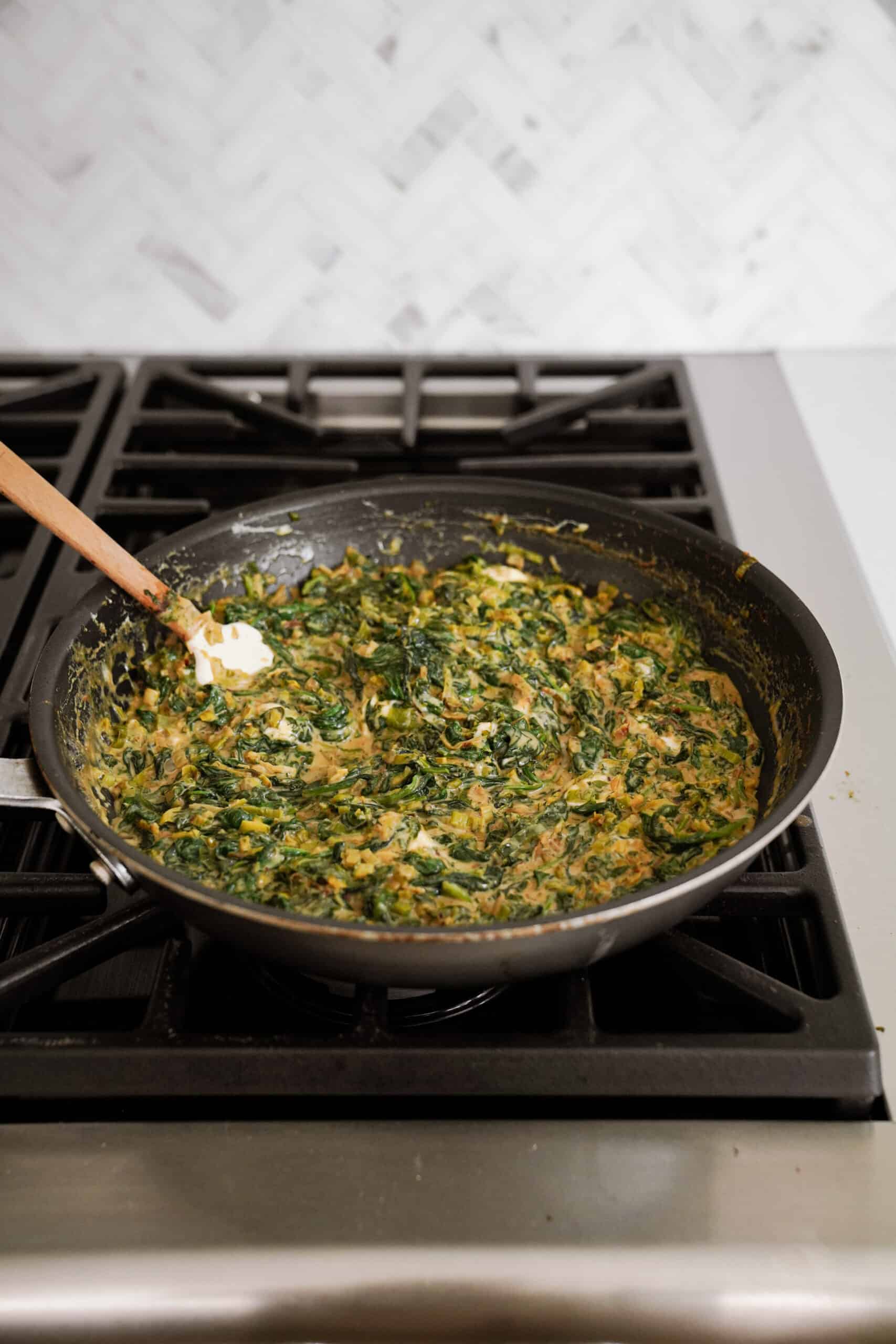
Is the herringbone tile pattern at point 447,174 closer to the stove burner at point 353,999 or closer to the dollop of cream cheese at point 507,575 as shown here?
the dollop of cream cheese at point 507,575

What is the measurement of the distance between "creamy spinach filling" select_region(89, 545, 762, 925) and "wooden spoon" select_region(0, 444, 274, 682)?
34 millimetres

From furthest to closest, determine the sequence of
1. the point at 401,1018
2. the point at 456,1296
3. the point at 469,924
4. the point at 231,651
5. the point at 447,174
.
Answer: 1. the point at 447,174
2. the point at 231,651
3. the point at 401,1018
4. the point at 469,924
5. the point at 456,1296

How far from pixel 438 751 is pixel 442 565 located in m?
0.49

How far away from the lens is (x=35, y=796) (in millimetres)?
1207

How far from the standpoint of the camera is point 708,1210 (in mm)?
975

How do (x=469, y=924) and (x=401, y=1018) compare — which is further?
(x=401, y=1018)

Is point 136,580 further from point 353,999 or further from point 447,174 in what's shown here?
point 447,174

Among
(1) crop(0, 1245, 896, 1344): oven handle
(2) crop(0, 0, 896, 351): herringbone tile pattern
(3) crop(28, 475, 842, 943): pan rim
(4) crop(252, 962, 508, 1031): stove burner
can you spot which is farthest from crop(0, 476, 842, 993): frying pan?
(2) crop(0, 0, 896, 351): herringbone tile pattern

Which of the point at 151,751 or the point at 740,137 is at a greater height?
the point at 740,137

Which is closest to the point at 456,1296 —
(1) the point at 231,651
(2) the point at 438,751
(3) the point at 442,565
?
(2) the point at 438,751

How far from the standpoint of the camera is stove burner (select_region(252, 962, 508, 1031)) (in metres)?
1.20

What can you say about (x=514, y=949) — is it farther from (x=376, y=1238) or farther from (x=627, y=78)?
(x=627, y=78)

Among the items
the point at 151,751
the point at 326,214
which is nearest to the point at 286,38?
the point at 326,214

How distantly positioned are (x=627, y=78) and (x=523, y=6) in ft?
0.82
